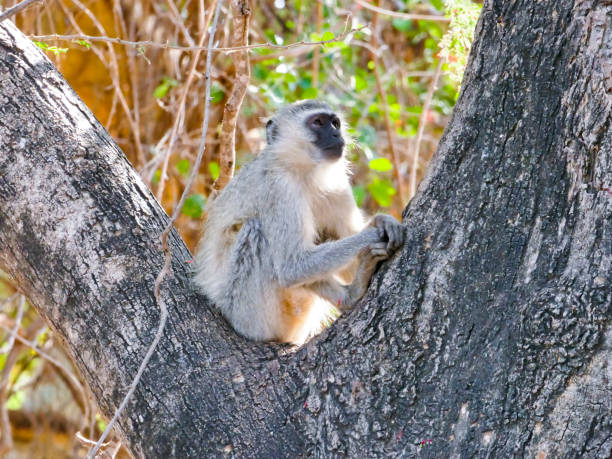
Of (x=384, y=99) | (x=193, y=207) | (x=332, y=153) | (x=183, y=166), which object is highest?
Result: (x=332, y=153)

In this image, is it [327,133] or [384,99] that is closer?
[327,133]

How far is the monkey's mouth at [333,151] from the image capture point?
369cm

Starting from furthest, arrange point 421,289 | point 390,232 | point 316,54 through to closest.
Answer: point 316,54
point 390,232
point 421,289

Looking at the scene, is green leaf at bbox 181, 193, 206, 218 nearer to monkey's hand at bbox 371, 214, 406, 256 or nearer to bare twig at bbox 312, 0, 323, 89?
bare twig at bbox 312, 0, 323, 89

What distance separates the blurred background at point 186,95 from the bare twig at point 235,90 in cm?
34

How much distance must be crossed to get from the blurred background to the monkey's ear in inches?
21.6

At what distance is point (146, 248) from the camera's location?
2609 millimetres

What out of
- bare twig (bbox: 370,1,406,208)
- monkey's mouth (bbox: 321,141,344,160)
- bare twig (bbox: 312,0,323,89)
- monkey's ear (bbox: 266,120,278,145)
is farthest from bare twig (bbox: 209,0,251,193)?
bare twig (bbox: 370,1,406,208)

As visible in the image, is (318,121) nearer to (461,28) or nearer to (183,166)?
(461,28)

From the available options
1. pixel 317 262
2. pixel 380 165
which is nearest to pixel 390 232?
pixel 317 262

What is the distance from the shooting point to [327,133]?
148 inches

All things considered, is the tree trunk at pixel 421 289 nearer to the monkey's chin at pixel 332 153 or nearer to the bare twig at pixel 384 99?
the monkey's chin at pixel 332 153

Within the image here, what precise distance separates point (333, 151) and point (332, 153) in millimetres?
13

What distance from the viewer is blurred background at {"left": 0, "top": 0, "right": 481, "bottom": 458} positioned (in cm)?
487
